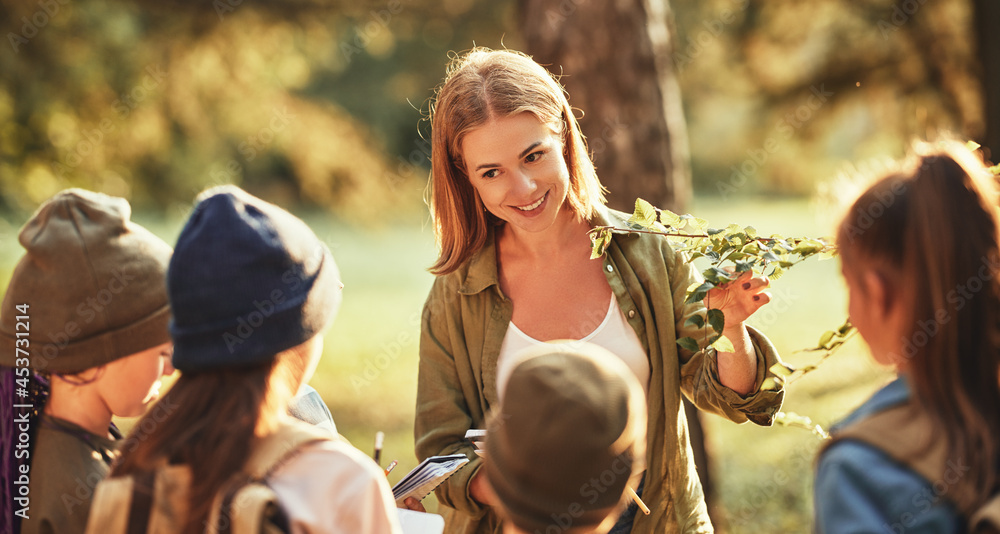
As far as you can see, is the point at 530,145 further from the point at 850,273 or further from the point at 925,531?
the point at 925,531

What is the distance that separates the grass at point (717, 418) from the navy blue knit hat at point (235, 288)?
1.11 metres

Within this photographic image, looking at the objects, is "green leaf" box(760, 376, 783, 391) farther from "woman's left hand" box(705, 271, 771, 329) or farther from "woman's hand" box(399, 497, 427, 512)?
"woman's hand" box(399, 497, 427, 512)

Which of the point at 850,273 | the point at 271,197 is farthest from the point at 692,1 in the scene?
the point at 271,197

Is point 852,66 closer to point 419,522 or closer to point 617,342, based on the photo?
point 617,342

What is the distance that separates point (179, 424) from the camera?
1560 millimetres

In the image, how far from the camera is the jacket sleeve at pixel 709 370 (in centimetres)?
229

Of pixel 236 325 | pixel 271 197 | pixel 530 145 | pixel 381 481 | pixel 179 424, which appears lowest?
pixel 381 481

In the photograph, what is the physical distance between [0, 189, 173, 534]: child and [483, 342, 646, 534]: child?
987mm

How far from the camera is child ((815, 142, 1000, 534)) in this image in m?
1.35

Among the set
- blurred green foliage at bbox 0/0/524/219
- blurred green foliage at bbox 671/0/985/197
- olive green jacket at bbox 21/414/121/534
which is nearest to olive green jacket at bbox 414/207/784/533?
olive green jacket at bbox 21/414/121/534

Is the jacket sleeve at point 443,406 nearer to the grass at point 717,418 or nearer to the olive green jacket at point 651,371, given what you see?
the olive green jacket at point 651,371

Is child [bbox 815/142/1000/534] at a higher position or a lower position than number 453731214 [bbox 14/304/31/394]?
lower

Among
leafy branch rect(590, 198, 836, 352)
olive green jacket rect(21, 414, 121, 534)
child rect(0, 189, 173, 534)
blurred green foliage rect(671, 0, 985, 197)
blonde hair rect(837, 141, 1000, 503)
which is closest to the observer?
blonde hair rect(837, 141, 1000, 503)

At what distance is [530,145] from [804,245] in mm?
827
